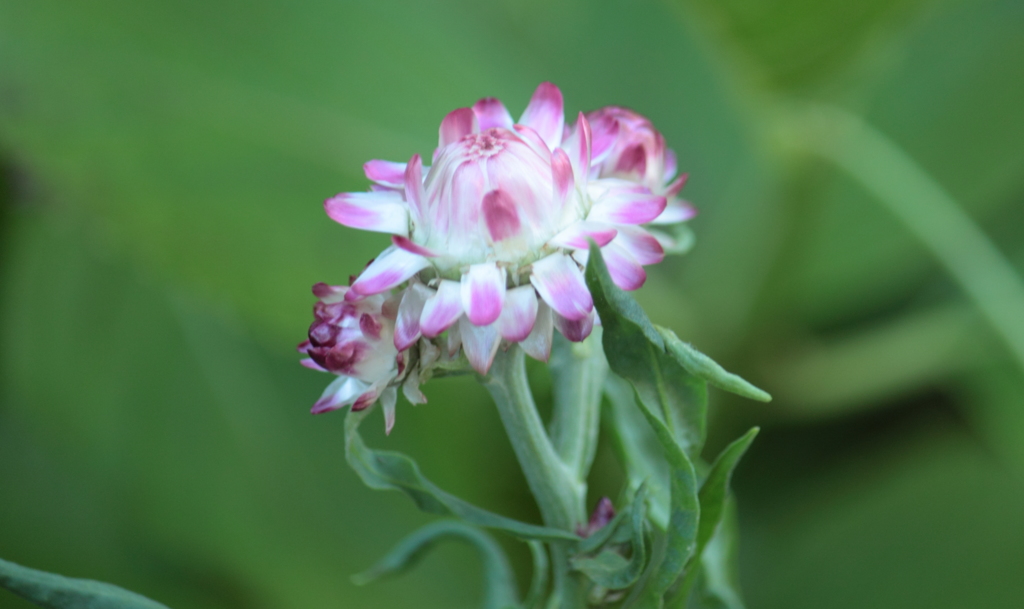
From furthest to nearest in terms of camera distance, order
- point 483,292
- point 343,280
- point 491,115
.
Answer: point 343,280 < point 491,115 < point 483,292

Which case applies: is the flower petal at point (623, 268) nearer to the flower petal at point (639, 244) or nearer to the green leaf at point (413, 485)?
the flower petal at point (639, 244)

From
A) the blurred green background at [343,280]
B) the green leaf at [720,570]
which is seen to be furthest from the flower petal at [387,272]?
the blurred green background at [343,280]

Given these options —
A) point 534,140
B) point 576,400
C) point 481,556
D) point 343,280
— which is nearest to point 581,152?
point 534,140

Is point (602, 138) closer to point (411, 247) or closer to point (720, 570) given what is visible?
point (411, 247)

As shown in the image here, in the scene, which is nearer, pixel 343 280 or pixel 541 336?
pixel 541 336

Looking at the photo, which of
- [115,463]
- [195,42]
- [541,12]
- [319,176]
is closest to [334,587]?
[115,463]

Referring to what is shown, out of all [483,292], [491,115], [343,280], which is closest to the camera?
[483,292]
